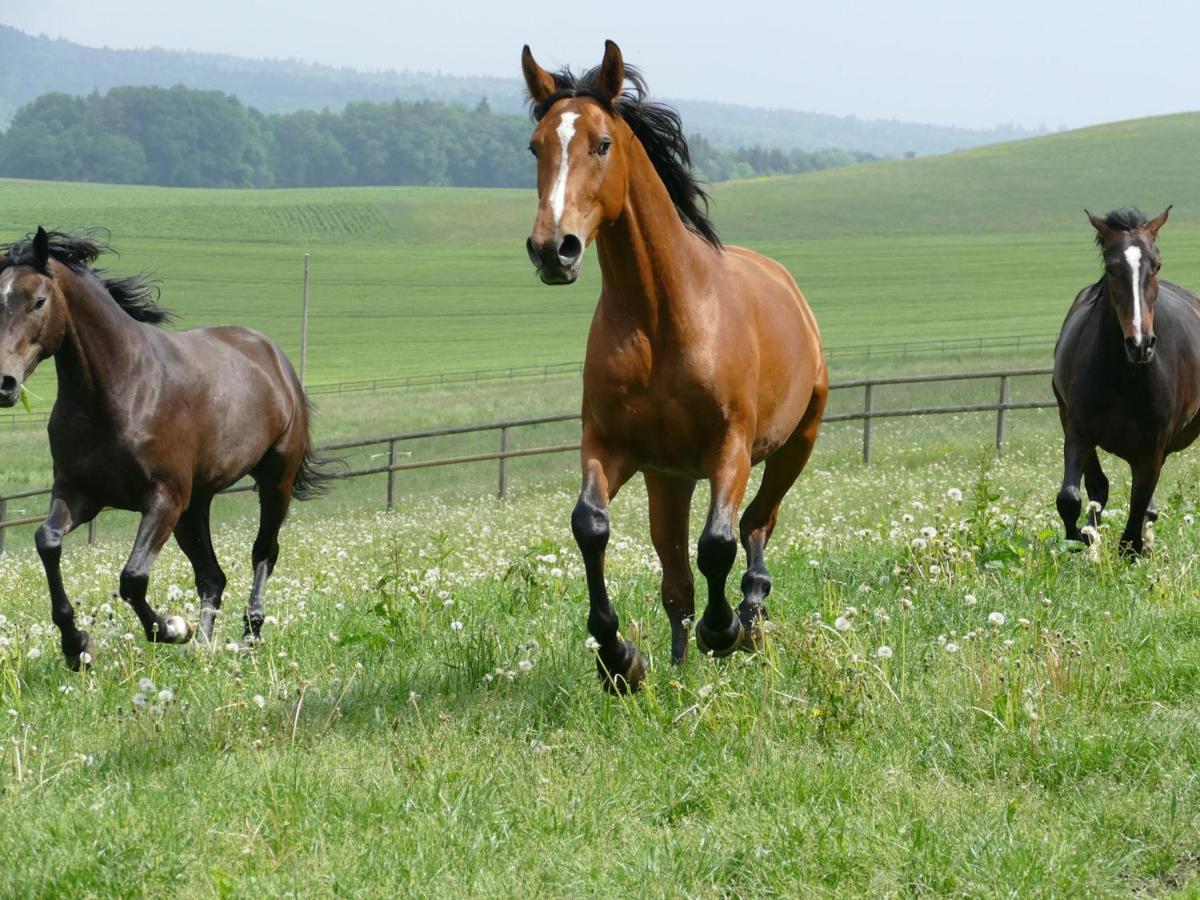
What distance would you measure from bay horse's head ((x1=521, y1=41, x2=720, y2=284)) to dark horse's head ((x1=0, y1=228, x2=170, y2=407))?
9.91 feet

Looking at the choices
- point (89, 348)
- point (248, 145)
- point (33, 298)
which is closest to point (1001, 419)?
point (89, 348)

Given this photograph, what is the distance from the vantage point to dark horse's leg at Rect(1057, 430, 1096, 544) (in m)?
9.18

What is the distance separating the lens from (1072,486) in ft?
30.6

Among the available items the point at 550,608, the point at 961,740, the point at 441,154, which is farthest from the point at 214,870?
the point at 441,154

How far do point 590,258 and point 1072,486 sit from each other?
61889mm

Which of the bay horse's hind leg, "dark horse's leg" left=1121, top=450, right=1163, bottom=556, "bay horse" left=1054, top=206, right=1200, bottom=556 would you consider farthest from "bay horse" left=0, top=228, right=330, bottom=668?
"dark horse's leg" left=1121, top=450, right=1163, bottom=556

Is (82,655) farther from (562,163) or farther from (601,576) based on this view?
(562,163)

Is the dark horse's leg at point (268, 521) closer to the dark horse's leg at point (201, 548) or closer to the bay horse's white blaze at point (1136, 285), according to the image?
the dark horse's leg at point (201, 548)

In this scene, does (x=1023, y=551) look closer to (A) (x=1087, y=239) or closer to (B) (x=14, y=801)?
(B) (x=14, y=801)

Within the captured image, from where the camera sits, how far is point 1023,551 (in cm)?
787

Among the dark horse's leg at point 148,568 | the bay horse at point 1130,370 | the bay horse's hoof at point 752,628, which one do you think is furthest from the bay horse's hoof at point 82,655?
the bay horse at point 1130,370

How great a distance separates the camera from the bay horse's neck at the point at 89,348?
25.5ft

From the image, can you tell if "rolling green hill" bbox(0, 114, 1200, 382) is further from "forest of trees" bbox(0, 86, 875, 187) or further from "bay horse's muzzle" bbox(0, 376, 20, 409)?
"bay horse's muzzle" bbox(0, 376, 20, 409)

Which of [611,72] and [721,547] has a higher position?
[611,72]
